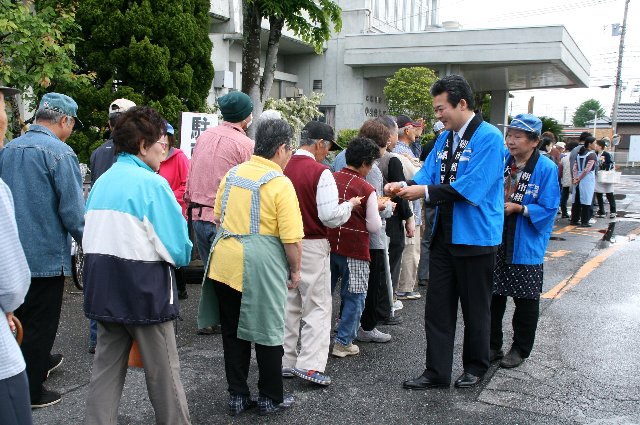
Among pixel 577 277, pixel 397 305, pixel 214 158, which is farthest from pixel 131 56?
pixel 577 277

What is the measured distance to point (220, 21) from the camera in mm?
14766

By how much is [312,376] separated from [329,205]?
123 cm

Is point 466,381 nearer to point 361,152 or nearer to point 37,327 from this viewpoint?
point 361,152

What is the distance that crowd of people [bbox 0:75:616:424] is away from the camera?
294 cm

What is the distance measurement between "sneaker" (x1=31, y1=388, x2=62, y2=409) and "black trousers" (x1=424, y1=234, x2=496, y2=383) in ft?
8.39

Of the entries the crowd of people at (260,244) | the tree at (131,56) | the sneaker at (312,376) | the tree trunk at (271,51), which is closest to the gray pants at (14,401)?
the crowd of people at (260,244)

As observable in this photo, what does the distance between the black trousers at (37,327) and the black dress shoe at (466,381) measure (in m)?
2.82

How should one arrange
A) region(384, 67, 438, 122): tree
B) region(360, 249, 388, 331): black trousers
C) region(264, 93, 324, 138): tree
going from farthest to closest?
1. region(384, 67, 438, 122): tree
2. region(264, 93, 324, 138): tree
3. region(360, 249, 388, 331): black trousers

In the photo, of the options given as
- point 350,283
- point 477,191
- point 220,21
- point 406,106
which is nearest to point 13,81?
point 350,283

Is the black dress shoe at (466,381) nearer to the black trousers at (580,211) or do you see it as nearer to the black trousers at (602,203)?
the black trousers at (580,211)

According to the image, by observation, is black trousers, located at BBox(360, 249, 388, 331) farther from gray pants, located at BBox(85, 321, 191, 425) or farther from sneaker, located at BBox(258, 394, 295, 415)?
gray pants, located at BBox(85, 321, 191, 425)

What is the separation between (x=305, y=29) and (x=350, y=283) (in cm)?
648

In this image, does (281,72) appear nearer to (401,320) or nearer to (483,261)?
(401,320)

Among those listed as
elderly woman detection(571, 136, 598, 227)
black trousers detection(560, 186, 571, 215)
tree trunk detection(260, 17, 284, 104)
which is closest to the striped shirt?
tree trunk detection(260, 17, 284, 104)
